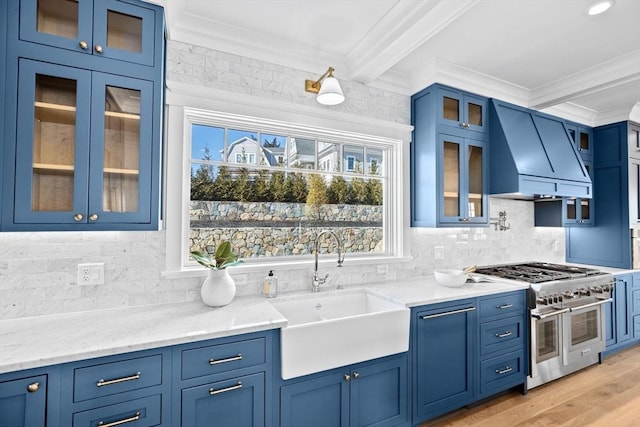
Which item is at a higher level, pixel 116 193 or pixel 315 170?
pixel 315 170

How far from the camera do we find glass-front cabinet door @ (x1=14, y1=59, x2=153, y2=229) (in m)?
1.46

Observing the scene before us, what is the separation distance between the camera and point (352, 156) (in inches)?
109

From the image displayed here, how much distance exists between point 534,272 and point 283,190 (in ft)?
8.31

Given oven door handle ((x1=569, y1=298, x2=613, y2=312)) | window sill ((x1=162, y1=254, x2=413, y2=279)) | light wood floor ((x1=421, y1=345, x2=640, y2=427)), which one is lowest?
light wood floor ((x1=421, y1=345, x2=640, y2=427))

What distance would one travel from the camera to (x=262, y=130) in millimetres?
2393

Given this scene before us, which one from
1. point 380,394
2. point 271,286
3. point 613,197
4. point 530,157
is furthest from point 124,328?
point 613,197

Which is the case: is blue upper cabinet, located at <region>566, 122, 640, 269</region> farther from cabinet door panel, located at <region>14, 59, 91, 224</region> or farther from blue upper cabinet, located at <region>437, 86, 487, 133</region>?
cabinet door panel, located at <region>14, 59, 91, 224</region>

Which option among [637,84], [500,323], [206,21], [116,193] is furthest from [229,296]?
[637,84]

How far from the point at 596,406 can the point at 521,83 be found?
9.43 feet

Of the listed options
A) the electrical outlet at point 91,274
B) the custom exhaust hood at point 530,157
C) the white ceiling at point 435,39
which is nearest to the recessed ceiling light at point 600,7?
the white ceiling at point 435,39

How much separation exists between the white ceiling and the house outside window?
59 cm

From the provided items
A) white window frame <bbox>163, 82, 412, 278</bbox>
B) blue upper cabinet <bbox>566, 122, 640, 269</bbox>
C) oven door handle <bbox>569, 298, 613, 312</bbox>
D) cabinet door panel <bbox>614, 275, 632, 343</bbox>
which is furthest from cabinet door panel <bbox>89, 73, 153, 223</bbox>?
blue upper cabinet <bbox>566, 122, 640, 269</bbox>

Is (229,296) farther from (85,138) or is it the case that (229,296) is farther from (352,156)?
(352,156)

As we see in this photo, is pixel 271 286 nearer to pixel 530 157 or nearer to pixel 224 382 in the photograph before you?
pixel 224 382
